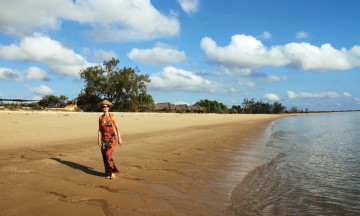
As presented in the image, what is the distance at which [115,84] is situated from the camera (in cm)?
5256

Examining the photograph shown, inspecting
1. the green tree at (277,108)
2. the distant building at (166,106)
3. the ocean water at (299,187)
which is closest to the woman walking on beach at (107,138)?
the ocean water at (299,187)

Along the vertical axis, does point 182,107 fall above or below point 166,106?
below

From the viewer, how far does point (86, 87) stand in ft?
172

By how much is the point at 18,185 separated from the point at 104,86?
47.1m

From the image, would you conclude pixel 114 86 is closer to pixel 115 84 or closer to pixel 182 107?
pixel 115 84

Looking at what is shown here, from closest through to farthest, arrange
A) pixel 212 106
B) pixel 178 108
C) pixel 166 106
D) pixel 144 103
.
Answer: pixel 144 103
pixel 166 106
pixel 178 108
pixel 212 106

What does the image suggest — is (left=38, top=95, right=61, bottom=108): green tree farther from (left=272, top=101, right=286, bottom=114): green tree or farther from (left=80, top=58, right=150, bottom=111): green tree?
(left=272, top=101, right=286, bottom=114): green tree

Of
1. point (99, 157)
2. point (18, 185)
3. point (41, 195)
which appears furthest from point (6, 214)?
point (99, 157)

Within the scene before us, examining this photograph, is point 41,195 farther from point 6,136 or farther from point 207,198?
point 6,136

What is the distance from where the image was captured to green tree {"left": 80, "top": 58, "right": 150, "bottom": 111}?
5219cm

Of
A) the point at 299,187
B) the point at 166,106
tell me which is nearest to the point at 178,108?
the point at 166,106

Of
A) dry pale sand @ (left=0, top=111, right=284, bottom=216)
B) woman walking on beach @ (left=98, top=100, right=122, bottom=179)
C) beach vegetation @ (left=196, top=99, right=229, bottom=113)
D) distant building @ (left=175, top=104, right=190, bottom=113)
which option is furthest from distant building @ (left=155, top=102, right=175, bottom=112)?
woman walking on beach @ (left=98, top=100, right=122, bottom=179)

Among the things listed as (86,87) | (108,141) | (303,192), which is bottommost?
(303,192)

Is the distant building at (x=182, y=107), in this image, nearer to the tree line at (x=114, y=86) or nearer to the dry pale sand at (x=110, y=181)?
the tree line at (x=114, y=86)
